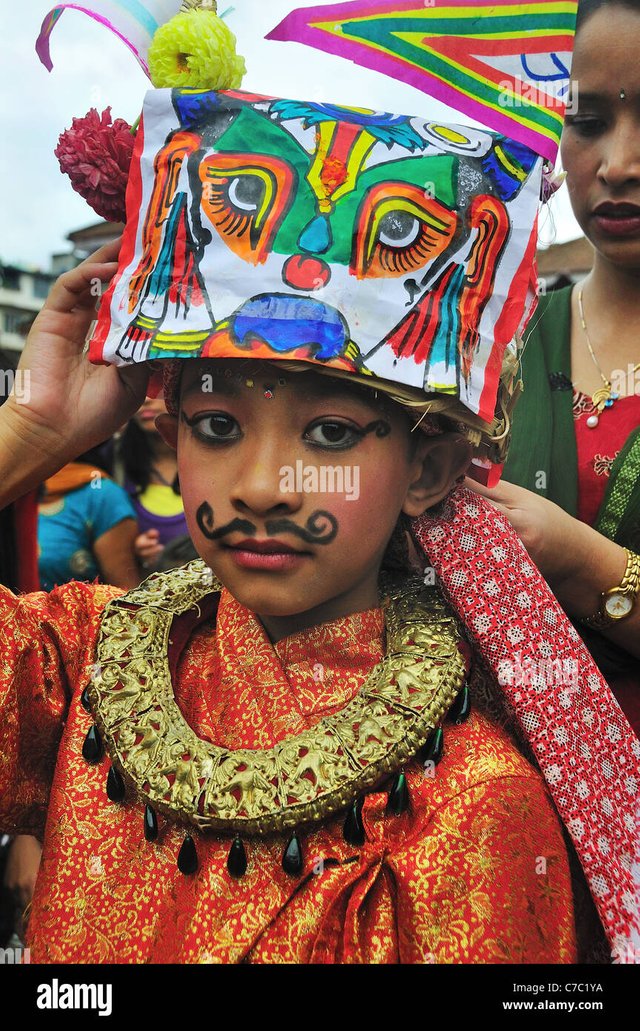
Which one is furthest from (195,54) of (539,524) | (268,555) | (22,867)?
(22,867)

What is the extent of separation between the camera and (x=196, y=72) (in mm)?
1677

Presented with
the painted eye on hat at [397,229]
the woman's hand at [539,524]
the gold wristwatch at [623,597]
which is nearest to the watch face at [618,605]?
the gold wristwatch at [623,597]

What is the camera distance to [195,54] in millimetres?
1665

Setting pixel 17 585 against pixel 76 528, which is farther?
pixel 76 528

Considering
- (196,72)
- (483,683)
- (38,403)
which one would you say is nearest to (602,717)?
(483,683)

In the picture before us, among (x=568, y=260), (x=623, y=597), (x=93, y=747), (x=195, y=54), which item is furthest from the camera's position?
(x=568, y=260)

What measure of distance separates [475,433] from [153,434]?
11.3 ft

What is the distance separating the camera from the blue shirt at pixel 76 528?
3.93 metres

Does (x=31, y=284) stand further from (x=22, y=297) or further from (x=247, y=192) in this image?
(x=247, y=192)

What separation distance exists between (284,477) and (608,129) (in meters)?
1.21

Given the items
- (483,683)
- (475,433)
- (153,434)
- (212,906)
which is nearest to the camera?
(212,906)

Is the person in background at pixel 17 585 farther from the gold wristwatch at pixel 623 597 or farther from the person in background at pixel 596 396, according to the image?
the gold wristwatch at pixel 623 597

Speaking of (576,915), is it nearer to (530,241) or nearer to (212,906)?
(212,906)

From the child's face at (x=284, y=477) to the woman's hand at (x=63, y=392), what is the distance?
1.03ft
